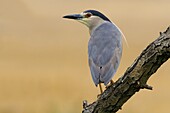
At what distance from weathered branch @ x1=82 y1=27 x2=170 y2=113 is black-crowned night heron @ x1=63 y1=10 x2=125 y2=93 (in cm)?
92

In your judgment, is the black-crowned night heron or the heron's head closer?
the black-crowned night heron

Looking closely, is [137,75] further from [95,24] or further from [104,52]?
[95,24]

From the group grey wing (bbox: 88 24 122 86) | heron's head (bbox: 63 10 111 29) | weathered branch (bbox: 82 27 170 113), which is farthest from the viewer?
heron's head (bbox: 63 10 111 29)

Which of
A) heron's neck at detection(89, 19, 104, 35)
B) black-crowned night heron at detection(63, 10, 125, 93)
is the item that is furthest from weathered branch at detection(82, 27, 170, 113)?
heron's neck at detection(89, 19, 104, 35)

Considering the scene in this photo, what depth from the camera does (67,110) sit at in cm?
1278

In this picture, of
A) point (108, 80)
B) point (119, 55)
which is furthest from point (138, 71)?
point (119, 55)

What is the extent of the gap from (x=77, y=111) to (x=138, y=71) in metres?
7.52

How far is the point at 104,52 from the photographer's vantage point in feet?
21.8

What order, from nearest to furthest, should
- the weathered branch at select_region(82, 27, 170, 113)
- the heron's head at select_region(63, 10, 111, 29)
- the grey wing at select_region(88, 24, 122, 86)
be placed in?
the weathered branch at select_region(82, 27, 170, 113), the grey wing at select_region(88, 24, 122, 86), the heron's head at select_region(63, 10, 111, 29)

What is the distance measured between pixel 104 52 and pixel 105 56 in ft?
0.22

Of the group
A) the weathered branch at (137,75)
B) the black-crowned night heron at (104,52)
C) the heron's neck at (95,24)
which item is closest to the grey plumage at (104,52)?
the black-crowned night heron at (104,52)

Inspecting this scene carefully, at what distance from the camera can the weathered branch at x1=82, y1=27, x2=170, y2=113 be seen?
15.5ft

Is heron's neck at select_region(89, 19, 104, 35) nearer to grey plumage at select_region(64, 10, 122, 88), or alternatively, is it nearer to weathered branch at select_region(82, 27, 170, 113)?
grey plumage at select_region(64, 10, 122, 88)

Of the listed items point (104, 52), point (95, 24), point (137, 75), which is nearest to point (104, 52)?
point (104, 52)
